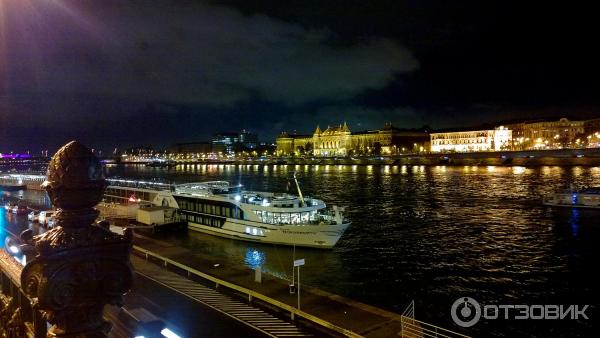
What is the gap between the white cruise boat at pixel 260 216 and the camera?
1296 inches

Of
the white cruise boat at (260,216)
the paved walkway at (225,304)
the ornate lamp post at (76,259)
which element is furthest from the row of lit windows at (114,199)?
the ornate lamp post at (76,259)

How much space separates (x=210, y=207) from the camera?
3997cm

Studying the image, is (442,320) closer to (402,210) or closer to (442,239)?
(442,239)

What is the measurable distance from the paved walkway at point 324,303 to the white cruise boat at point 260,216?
10.3m

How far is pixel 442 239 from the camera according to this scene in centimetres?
3653

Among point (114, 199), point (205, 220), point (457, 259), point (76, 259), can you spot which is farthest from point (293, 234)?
point (114, 199)

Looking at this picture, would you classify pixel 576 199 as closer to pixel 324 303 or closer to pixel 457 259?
pixel 457 259

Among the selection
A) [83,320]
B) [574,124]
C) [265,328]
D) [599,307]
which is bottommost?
[599,307]

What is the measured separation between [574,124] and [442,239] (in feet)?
650

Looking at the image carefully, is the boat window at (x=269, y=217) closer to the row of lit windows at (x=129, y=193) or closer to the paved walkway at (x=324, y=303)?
the paved walkway at (x=324, y=303)

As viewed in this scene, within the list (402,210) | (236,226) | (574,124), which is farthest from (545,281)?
(574,124)

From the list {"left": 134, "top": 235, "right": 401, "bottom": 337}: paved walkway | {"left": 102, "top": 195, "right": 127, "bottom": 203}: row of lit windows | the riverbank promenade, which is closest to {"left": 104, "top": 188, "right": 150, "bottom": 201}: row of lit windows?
{"left": 102, "top": 195, "right": 127, "bottom": 203}: row of lit windows

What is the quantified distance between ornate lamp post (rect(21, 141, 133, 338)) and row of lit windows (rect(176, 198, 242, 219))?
3461cm

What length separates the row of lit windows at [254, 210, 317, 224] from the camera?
113ft
